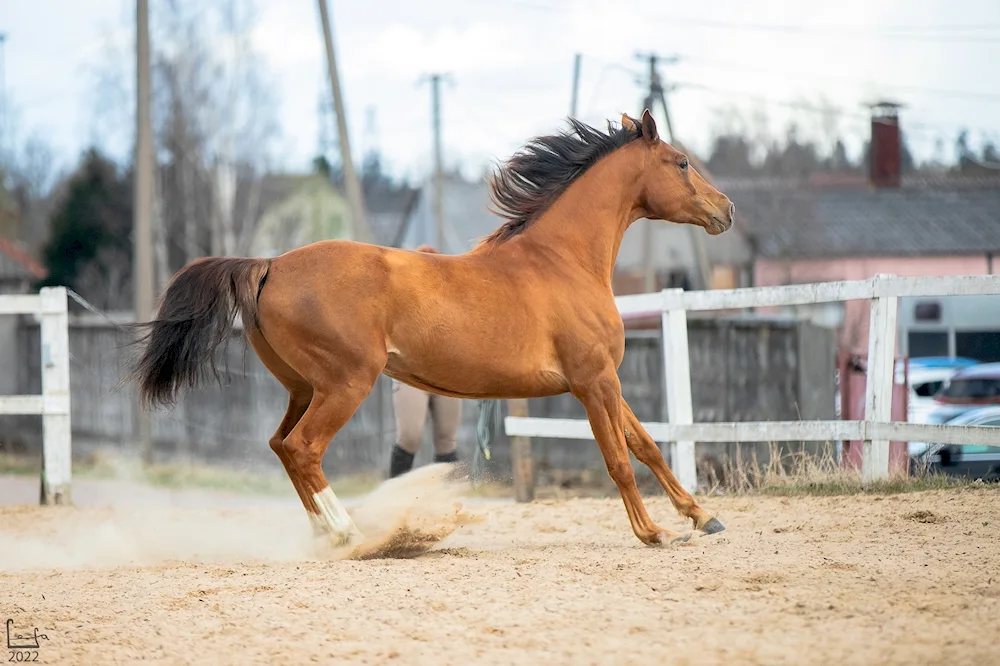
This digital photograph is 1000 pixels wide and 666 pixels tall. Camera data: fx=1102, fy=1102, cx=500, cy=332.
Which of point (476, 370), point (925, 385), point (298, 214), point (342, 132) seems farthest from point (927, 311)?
point (476, 370)

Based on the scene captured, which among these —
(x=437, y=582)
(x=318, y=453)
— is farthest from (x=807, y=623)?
(x=318, y=453)

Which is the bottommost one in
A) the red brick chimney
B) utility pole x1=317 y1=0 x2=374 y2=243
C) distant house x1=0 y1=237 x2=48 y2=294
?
distant house x1=0 y1=237 x2=48 y2=294

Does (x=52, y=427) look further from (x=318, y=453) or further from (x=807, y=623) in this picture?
(x=807, y=623)

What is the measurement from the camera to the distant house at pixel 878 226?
38031 millimetres

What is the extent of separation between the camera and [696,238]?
87.7 ft

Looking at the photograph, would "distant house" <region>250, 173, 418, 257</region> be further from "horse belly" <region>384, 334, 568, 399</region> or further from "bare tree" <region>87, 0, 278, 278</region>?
"horse belly" <region>384, 334, 568, 399</region>

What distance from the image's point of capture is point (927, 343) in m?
32.1

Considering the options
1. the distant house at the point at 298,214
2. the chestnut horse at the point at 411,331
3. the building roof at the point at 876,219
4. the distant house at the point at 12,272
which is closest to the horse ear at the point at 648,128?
the chestnut horse at the point at 411,331

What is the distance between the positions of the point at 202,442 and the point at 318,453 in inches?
368

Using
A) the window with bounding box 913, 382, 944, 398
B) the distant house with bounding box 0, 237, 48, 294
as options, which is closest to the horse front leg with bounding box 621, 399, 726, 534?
the window with bounding box 913, 382, 944, 398

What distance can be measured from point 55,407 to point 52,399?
7 cm

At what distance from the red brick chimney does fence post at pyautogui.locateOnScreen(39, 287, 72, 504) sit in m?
31.1

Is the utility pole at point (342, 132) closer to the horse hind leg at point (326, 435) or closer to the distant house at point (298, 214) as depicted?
the horse hind leg at point (326, 435)

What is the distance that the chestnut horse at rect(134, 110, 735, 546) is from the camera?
5555mm
